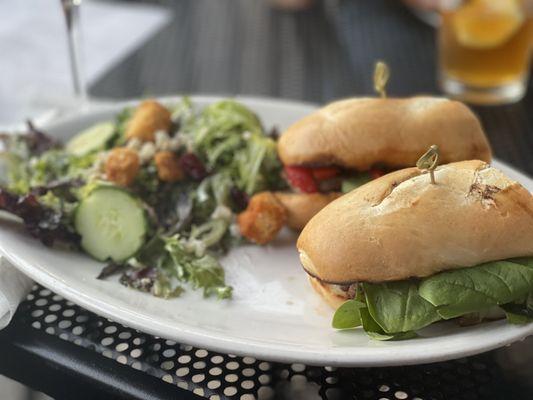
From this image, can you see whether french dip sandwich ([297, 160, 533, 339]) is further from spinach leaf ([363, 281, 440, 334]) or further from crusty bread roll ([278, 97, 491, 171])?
crusty bread roll ([278, 97, 491, 171])

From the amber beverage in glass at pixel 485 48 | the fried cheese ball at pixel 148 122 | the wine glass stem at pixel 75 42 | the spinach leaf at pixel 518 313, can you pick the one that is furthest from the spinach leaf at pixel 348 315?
the amber beverage in glass at pixel 485 48

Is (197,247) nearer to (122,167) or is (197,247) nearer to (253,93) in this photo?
(122,167)

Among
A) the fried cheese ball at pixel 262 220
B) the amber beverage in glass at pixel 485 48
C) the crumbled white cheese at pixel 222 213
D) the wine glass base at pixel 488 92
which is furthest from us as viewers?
the wine glass base at pixel 488 92

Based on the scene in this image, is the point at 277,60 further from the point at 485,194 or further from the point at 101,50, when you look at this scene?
the point at 485,194

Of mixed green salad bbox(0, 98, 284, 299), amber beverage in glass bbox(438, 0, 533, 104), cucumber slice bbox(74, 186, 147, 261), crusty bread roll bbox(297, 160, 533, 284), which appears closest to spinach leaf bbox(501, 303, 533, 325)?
crusty bread roll bbox(297, 160, 533, 284)

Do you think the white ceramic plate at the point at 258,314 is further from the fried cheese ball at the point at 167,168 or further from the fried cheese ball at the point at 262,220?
the fried cheese ball at the point at 167,168

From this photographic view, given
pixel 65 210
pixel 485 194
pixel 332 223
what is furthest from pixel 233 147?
pixel 485 194
